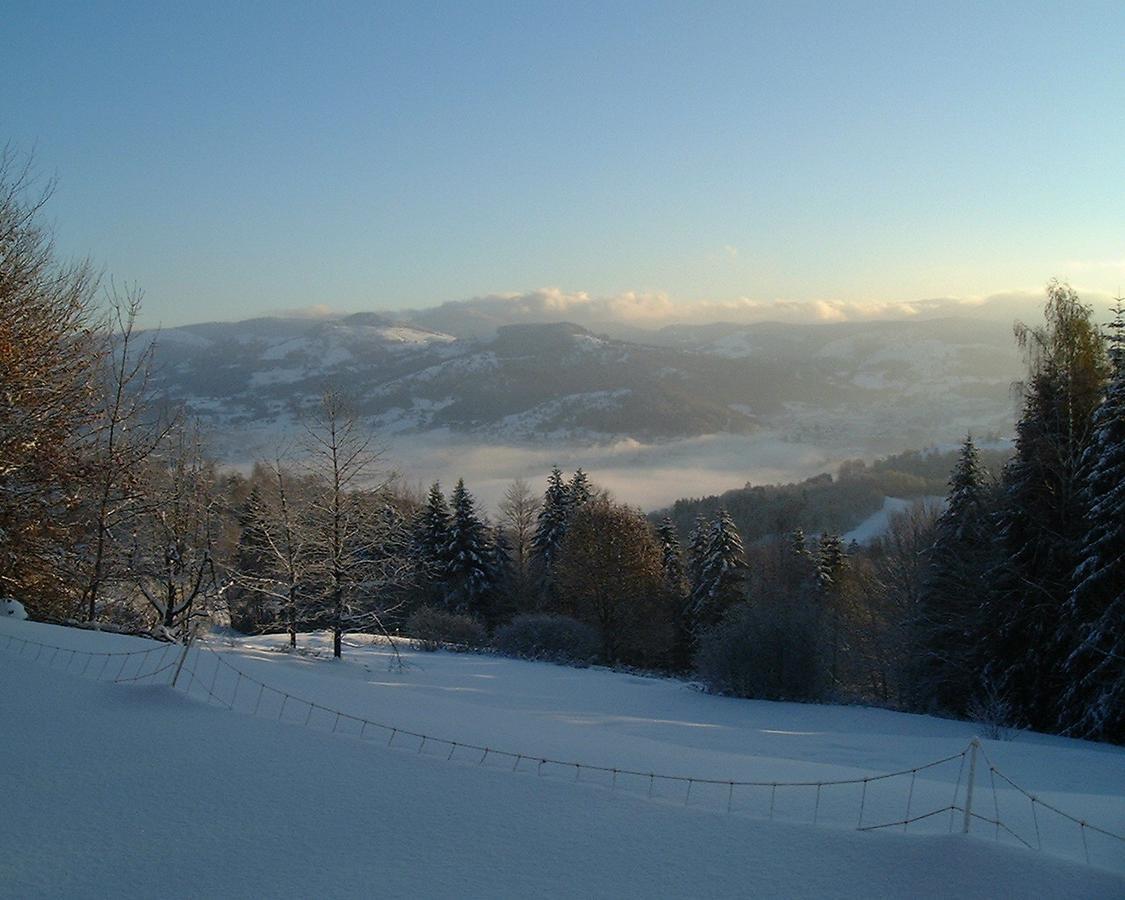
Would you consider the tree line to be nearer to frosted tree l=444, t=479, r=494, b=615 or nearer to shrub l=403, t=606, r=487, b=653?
shrub l=403, t=606, r=487, b=653

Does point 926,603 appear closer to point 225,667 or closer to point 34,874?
point 225,667

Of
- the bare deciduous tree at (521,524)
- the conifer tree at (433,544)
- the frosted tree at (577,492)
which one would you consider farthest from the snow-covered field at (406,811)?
the bare deciduous tree at (521,524)

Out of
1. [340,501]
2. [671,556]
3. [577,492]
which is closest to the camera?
[340,501]

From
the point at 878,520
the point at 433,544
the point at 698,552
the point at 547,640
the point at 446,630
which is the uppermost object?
the point at 698,552

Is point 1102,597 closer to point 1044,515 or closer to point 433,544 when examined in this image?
point 1044,515

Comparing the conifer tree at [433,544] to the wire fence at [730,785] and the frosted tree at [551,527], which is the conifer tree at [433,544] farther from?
the wire fence at [730,785]

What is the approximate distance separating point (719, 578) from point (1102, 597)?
19596mm

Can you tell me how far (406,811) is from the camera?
5840 mm

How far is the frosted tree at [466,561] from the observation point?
3962cm

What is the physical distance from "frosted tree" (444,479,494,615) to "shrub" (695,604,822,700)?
20336mm

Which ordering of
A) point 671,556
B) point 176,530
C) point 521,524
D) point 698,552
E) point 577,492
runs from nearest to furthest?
point 176,530 → point 698,552 → point 671,556 → point 577,492 → point 521,524

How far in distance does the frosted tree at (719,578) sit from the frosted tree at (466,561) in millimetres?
11361

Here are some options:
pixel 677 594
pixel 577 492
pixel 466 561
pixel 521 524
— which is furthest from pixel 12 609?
pixel 521 524

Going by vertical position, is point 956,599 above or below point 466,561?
above
